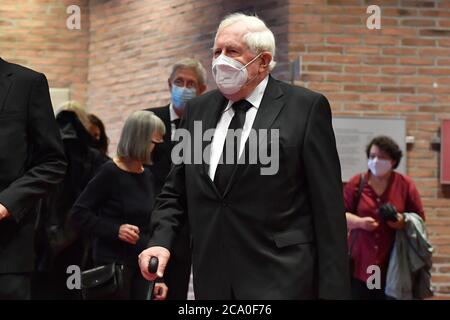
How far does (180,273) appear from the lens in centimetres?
576

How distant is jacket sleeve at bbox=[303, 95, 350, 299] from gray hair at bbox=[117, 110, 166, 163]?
2282mm

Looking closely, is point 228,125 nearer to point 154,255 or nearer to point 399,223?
point 154,255

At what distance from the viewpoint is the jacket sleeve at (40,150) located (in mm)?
3918

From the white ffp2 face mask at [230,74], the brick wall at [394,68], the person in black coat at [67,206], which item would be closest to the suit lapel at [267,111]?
the white ffp2 face mask at [230,74]

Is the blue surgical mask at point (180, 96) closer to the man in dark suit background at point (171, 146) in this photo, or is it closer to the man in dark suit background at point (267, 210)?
the man in dark suit background at point (171, 146)

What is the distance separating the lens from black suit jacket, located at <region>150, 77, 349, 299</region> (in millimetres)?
3564

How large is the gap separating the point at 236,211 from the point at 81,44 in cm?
709

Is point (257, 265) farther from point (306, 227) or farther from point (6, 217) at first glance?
point (6, 217)

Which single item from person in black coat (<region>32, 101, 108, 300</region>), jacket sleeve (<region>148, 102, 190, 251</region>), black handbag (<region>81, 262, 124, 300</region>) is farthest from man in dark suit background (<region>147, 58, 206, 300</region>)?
jacket sleeve (<region>148, 102, 190, 251</region>)

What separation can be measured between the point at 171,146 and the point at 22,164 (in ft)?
7.03

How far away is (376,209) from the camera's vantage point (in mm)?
6840

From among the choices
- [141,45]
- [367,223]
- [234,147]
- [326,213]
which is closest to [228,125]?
[234,147]

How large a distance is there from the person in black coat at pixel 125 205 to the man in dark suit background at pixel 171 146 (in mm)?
118

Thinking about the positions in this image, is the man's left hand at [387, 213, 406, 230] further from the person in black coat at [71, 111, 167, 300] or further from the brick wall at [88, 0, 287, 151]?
the brick wall at [88, 0, 287, 151]
